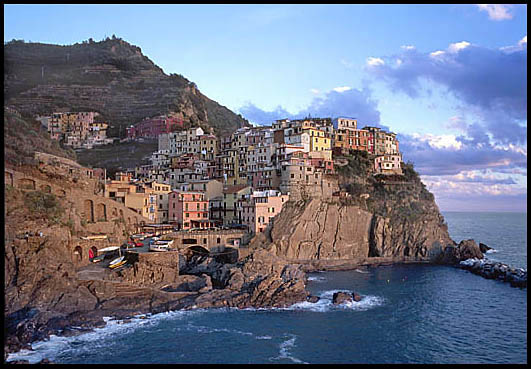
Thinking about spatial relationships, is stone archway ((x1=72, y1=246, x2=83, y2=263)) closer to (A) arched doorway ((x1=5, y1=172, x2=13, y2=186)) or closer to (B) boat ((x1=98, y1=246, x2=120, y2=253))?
(B) boat ((x1=98, y1=246, x2=120, y2=253))

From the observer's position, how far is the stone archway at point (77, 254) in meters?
38.7

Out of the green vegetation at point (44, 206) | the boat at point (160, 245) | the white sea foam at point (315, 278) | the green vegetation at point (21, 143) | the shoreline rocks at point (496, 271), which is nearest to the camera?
the green vegetation at point (44, 206)

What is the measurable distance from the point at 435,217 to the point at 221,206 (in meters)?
28.6

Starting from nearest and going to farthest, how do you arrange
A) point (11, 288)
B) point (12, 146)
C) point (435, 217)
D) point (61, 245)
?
point (11, 288) < point (61, 245) < point (12, 146) < point (435, 217)

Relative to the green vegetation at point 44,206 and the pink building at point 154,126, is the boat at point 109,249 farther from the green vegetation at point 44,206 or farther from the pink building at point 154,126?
the pink building at point 154,126

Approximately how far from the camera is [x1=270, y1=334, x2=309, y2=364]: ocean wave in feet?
85.6

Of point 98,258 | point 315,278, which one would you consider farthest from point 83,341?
point 315,278

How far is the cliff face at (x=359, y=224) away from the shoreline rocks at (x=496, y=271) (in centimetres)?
503

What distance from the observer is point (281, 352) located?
27.1m

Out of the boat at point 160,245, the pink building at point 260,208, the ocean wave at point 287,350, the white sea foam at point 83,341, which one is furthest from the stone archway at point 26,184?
the ocean wave at point 287,350

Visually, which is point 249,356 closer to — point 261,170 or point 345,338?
point 345,338

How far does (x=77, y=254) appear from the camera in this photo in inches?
1544

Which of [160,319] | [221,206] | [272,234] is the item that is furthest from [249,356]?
[221,206]

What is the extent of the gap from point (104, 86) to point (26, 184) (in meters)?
74.9
